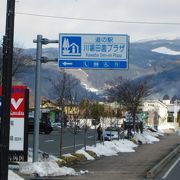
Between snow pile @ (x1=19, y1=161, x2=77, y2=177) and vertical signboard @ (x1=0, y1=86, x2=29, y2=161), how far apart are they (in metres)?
0.39

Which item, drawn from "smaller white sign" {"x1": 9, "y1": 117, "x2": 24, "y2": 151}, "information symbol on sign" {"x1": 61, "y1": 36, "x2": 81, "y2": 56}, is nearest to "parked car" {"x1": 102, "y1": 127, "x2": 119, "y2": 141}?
"information symbol on sign" {"x1": 61, "y1": 36, "x2": 81, "y2": 56}

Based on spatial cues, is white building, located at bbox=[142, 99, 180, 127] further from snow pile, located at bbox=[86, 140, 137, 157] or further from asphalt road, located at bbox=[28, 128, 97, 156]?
snow pile, located at bbox=[86, 140, 137, 157]

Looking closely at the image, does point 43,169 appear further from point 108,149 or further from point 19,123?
point 108,149

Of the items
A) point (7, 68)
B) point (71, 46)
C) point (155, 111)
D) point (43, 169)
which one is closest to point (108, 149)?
point (71, 46)

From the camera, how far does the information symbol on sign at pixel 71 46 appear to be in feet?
73.5

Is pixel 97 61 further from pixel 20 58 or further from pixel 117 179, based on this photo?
pixel 20 58

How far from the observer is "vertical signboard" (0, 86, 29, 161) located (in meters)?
19.4

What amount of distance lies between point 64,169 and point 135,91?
41363 millimetres

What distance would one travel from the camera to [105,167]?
79.4 feet

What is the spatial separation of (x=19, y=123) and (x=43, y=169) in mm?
1848

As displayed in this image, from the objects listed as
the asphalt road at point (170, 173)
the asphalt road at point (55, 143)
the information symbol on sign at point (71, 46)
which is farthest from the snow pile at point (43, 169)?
the asphalt road at point (55, 143)

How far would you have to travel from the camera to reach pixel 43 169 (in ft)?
65.0

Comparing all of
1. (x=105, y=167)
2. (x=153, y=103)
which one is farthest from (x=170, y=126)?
(x=105, y=167)

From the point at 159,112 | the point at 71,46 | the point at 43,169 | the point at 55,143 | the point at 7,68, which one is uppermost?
the point at 71,46
